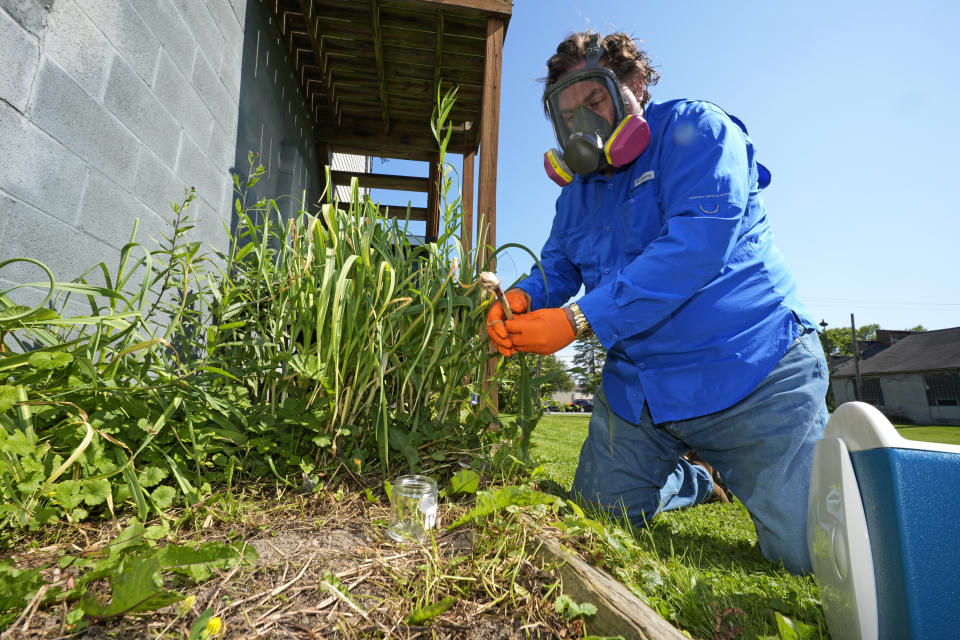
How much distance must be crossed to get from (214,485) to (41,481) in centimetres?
35

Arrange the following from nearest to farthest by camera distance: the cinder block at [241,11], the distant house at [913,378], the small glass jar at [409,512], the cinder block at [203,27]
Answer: the small glass jar at [409,512]
the cinder block at [203,27]
the cinder block at [241,11]
the distant house at [913,378]

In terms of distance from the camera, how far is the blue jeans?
1.40 m

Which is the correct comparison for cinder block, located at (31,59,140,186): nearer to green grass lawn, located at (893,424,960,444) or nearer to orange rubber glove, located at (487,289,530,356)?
orange rubber glove, located at (487,289,530,356)

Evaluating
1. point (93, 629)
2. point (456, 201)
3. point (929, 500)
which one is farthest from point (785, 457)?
point (93, 629)

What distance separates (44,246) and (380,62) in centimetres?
322

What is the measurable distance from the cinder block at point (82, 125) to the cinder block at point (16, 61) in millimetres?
36

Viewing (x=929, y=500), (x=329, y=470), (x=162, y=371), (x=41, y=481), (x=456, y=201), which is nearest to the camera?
(x=929, y=500)

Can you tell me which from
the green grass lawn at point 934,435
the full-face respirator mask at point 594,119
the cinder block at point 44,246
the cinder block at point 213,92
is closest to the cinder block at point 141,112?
the cinder block at point 213,92

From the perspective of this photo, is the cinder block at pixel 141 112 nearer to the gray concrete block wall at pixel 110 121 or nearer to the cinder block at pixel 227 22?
the gray concrete block wall at pixel 110 121

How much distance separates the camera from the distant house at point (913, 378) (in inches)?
1136

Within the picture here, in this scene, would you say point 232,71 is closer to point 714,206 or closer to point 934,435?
point 714,206

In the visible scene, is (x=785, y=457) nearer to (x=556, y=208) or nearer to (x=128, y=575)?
(x=556, y=208)

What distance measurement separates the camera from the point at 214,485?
1058 mm

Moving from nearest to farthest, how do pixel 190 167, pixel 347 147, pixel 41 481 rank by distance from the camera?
pixel 41 481 → pixel 190 167 → pixel 347 147
